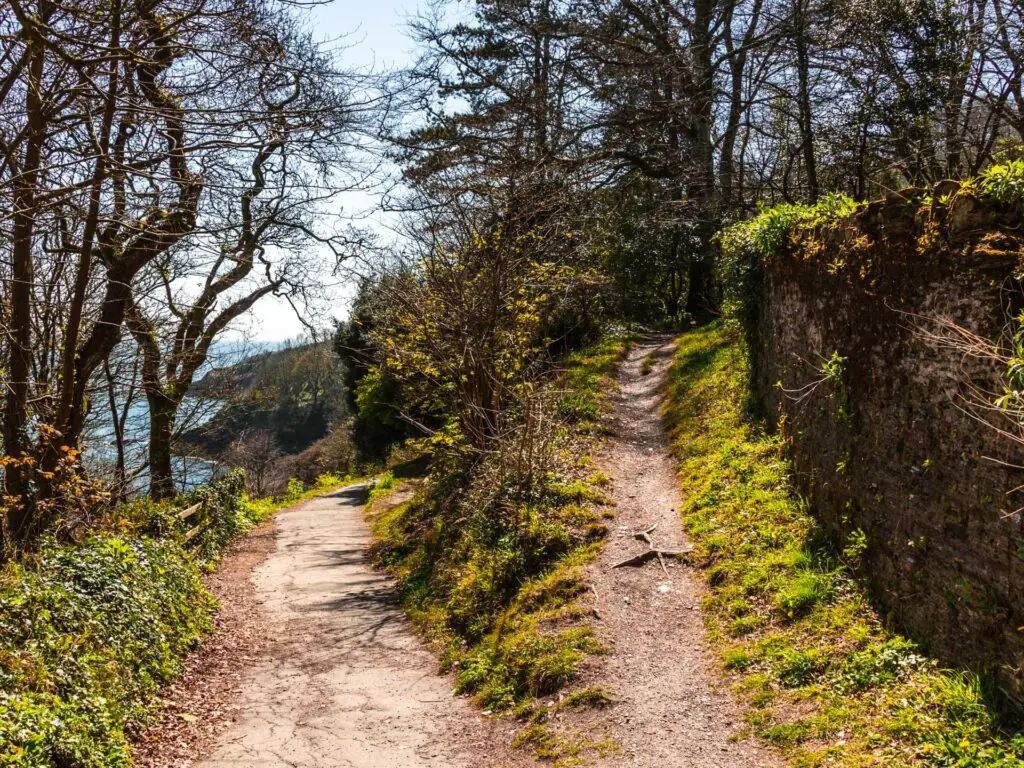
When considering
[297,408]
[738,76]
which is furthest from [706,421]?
[297,408]

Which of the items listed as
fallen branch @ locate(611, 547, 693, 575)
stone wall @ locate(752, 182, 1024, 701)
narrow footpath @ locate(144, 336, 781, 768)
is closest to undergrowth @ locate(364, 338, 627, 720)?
narrow footpath @ locate(144, 336, 781, 768)

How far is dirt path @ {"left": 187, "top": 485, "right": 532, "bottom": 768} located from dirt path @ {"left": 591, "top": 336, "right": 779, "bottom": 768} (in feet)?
3.73

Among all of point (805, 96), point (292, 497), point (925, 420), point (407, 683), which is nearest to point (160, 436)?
point (407, 683)

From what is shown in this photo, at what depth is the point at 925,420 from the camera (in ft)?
18.0

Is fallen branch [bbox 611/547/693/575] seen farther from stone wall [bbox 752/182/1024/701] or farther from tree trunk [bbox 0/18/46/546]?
tree trunk [bbox 0/18/46/546]

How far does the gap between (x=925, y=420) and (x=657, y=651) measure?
124 inches

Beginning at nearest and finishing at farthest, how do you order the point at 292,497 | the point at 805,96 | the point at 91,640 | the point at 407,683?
the point at 91,640
the point at 407,683
the point at 805,96
the point at 292,497

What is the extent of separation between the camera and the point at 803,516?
25.4 feet

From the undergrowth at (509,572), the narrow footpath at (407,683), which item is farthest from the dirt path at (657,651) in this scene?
the undergrowth at (509,572)

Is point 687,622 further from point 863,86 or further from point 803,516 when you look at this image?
point 863,86

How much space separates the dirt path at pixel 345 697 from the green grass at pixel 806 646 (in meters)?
2.27

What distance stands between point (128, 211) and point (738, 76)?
15543mm

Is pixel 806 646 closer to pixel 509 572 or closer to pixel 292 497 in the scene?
pixel 509 572

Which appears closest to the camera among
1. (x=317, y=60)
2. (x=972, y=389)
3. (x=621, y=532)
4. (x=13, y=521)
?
(x=972, y=389)
